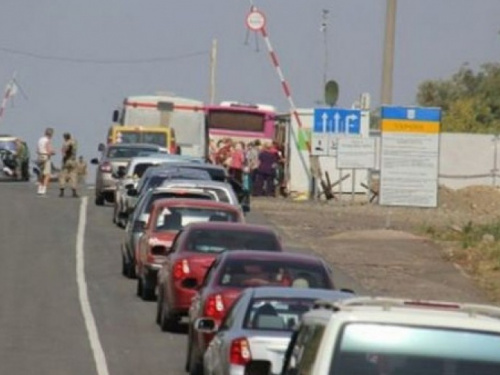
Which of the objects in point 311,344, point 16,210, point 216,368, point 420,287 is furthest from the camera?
point 16,210

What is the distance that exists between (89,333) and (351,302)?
13.0 m

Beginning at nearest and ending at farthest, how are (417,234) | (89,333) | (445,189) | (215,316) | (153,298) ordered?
1. (215,316)
2. (89,333)
3. (153,298)
4. (417,234)
5. (445,189)

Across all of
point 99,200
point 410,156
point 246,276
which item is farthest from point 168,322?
point 99,200

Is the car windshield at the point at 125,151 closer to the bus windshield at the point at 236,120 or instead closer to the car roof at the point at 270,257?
the bus windshield at the point at 236,120

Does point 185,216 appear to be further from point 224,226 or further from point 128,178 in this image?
point 128,178

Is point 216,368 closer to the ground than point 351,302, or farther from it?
closer to the ground

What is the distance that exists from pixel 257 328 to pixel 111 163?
29.9 m

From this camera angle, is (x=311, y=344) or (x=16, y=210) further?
(x=16, y=210)

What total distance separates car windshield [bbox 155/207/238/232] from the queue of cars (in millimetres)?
14

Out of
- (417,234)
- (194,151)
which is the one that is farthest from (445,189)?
(417,234)

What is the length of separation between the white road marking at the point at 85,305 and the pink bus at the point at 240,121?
19.3 m

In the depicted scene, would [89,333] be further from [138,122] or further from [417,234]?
[138,122]

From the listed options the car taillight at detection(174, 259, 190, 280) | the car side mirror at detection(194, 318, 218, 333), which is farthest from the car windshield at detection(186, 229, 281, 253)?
the car side mirror at detection(194, 318, 218, 333)

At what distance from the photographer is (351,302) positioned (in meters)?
11.0
